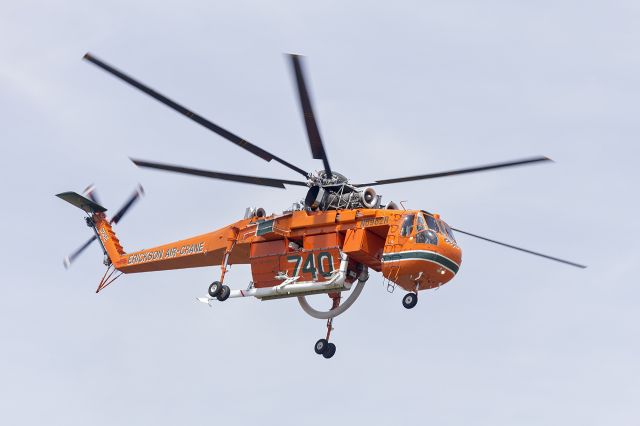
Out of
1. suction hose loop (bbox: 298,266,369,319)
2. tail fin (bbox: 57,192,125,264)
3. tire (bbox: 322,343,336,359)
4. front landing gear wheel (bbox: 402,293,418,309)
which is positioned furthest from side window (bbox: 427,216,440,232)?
tail fin (bbox: 57,192,125,264)

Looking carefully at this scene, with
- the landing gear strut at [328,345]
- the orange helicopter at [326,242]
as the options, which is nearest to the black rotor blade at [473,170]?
the orange helicopter at [326,242]

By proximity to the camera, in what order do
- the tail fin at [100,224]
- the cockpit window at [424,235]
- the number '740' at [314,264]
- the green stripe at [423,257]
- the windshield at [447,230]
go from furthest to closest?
the tail fin at [100,224], the number '740' at [314,264], the windshield at [447,230], the cockpit window at [424,235], the green stripe at [423,257]

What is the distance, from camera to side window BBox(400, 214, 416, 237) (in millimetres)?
34641

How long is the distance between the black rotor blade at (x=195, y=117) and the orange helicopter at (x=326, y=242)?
3 cm

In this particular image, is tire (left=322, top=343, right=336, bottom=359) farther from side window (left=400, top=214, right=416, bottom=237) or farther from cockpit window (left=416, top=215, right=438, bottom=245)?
cockpit window (left=416, top=215, right=438, bottom=245)

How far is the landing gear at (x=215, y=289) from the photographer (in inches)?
1462

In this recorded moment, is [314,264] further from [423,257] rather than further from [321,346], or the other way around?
[423,257]

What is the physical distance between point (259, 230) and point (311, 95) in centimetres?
811

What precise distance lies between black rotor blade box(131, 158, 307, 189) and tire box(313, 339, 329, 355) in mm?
5641

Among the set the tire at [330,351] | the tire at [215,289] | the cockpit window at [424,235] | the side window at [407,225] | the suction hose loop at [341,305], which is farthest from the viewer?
the tire at [330,351]

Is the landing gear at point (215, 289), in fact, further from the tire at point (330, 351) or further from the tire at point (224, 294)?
the tire at point (330, 351)

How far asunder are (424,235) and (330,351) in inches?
231

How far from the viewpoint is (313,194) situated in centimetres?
3659

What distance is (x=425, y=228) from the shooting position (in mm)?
34625
